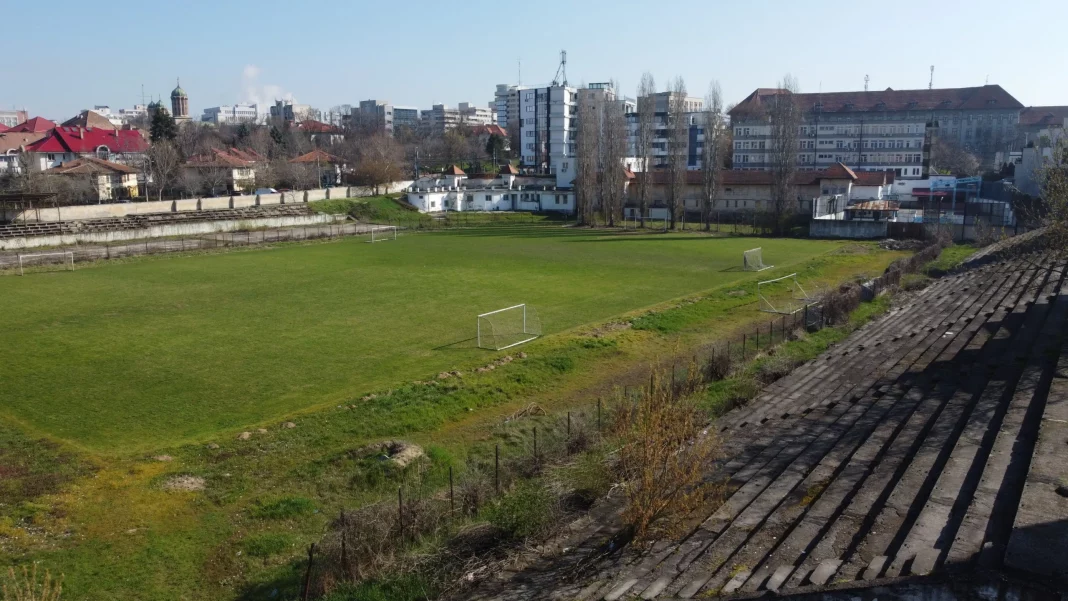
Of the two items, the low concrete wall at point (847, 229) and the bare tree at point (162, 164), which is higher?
the bare tree at point (162, 164)

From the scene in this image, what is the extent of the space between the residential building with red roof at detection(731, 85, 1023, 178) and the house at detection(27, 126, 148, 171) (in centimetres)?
6795

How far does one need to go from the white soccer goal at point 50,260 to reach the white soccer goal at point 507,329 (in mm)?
26922

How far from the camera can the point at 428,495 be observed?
41.5 feet

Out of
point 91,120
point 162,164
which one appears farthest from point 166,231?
point 91,120

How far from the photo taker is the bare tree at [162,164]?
2596 inches

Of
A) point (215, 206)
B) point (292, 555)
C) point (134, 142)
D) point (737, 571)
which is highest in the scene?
point (134, 142)

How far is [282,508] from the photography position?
12266 mm

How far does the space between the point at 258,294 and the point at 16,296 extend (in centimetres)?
977

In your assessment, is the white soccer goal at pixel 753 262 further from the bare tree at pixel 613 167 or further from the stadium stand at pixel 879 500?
the bare tree at pixel 613 167

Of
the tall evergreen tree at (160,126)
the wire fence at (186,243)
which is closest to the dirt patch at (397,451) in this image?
the wire fence at (186,243)

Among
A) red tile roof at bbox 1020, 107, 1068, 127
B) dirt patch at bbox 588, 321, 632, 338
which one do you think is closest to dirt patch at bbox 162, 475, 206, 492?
dirt patch at bbox 588, 321, 632, 338

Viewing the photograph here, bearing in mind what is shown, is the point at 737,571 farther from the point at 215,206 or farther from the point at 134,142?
the point at 134,142

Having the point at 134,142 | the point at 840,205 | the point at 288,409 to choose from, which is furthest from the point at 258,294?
the point at 134,142

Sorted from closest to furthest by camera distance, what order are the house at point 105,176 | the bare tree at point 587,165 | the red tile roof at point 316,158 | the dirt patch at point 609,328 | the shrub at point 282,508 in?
the shrub at point 282,508
the dirt patch at point 609,328
the house at point 105,176
the bare tree at point 587,165
the red tile roof at point 316,158
